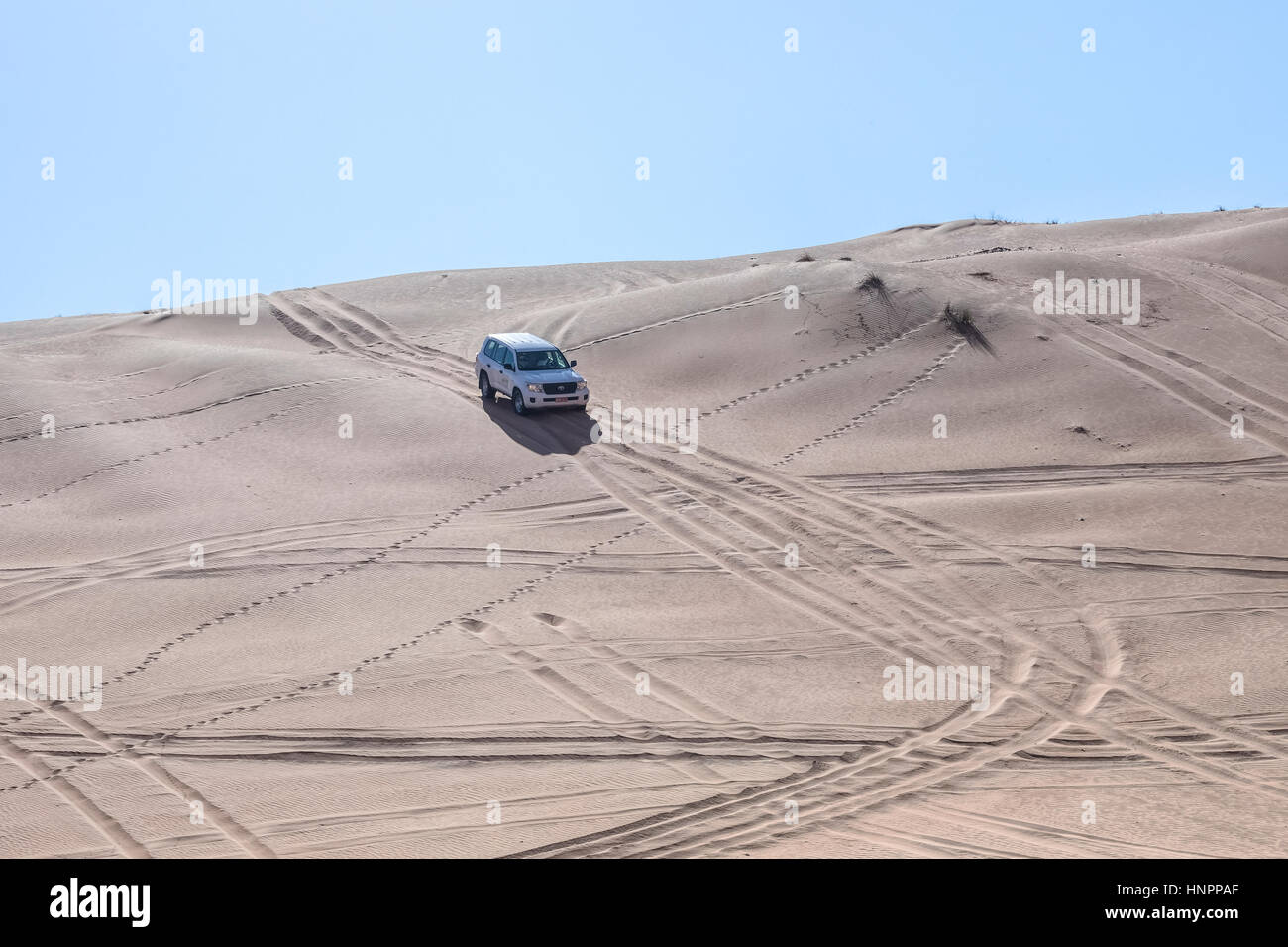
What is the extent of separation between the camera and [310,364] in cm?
2656

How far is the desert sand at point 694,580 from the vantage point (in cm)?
1059

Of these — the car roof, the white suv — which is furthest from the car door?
the car roof

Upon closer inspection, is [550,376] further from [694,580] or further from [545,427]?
[694,580]

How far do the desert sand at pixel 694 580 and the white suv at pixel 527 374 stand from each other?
604 mm

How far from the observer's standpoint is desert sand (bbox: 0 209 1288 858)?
10.6 metres

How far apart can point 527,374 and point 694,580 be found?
8.53 meters

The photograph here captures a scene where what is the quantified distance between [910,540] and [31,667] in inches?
495

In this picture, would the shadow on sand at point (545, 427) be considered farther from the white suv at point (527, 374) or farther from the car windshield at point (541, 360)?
the car windshield at point (541, 360)

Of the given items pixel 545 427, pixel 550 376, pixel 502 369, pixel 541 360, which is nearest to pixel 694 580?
pixel 545 427

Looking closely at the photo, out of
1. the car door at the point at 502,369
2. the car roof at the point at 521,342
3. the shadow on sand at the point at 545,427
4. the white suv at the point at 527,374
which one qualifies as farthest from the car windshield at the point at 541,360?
the shadow on sand at the point at 545,427

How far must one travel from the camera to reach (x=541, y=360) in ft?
77.2

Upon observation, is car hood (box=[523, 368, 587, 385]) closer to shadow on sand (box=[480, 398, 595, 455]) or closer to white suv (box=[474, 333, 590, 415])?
white suv (box=[474, 333, 590, 415])
